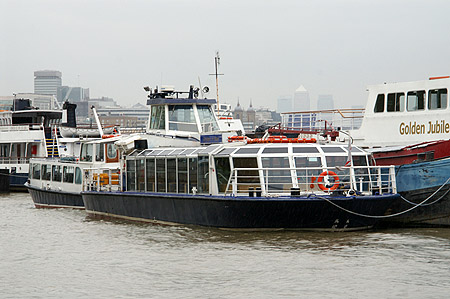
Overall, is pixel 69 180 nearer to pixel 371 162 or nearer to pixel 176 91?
pixel 176 91

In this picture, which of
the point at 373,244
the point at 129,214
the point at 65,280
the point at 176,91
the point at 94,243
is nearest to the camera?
the point at 65,280

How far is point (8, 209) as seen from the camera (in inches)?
1323

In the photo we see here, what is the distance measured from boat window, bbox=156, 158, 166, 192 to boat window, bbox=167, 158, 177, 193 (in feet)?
0.83

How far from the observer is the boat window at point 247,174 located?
2159cm

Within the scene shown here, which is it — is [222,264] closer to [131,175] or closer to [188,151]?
[188,151]

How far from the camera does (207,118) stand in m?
28.4

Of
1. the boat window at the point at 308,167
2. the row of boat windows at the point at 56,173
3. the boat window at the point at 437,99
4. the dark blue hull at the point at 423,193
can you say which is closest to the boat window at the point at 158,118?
the row of boat windows at the point at 56,173

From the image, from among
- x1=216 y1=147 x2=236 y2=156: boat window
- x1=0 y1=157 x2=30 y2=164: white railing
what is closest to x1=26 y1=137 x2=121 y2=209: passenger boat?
x1=216 y1=147 x2=236 y2=156: boat window

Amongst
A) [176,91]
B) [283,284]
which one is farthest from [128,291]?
[176,91]

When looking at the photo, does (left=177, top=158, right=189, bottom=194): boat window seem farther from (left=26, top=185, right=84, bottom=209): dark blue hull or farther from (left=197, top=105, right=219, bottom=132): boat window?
(left=26, top=185, right=84, bottom=209): dark blue hull

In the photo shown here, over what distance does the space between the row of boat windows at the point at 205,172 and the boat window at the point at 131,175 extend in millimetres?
171

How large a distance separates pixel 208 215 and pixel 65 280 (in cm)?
655

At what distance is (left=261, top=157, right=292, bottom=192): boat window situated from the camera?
21.4 meters

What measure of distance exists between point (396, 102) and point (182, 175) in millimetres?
7541
